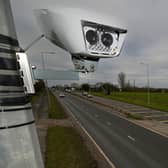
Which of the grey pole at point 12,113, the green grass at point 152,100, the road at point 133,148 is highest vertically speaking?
the grey pole at point 12,113

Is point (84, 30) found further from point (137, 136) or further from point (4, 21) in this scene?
point (137, 136)

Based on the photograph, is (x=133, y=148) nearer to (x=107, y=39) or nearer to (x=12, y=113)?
(x=107, y=39)

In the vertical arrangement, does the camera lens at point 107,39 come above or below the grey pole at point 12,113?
above

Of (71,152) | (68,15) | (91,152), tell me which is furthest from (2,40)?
(91,152)

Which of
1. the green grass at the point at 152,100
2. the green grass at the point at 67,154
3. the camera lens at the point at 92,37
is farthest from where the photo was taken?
the green grass at the point at 152,100

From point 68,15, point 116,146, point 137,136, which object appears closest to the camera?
point 68,15

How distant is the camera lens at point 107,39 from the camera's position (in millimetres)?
1628

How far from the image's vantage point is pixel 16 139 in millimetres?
1386

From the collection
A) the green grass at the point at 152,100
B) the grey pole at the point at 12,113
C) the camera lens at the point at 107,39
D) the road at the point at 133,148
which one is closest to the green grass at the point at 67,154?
the road at the point at 133,148

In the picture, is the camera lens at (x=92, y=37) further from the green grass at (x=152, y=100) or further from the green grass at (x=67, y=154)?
the green grass at (x=152, y=100)

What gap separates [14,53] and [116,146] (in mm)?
15022

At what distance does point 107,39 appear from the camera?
1.64 metres

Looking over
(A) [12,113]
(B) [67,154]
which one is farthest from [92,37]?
Result: (B) [67,154]

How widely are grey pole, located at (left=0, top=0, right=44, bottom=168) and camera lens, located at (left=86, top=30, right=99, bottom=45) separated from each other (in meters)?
0.47
